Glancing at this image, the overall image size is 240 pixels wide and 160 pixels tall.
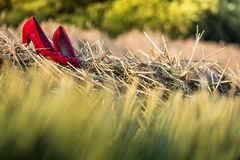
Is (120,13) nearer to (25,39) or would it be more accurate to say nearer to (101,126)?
(25,39)

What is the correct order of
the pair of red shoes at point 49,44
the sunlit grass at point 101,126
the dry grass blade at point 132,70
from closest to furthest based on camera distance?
the sunlit grass at point 101,126
the dry grass blade at point 132,70
the pair of red shoes at point 49,44

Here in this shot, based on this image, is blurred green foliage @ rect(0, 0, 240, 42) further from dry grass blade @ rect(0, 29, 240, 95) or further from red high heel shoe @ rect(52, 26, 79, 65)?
red high heel shoe @ rect(52, 26, 79, 65)

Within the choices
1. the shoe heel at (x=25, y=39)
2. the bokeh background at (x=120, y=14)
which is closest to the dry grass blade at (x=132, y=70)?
the shoe heel at (x=25, y=39)

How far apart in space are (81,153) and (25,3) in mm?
12226

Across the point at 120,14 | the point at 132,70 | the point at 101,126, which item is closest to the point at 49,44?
the point at 132,70

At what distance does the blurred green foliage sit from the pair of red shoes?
955 centimetres

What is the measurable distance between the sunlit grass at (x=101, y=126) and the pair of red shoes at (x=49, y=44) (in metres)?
1.02

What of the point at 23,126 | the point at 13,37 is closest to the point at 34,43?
the point at 13,37

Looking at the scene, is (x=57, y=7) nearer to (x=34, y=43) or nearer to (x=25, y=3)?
(x=25, y=3)

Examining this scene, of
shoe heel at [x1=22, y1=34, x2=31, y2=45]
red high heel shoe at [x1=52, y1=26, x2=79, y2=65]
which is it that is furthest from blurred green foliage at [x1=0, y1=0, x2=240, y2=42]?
shoe heel at [x1=22, y1=34, x2=31, y2=45]

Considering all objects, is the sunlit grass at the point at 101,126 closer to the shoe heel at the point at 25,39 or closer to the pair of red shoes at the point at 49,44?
the pair of red shoes at the point at 49,44

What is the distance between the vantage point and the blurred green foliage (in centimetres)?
1380

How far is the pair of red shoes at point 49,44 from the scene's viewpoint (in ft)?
12.1

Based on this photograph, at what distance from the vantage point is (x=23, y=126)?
2061mm
